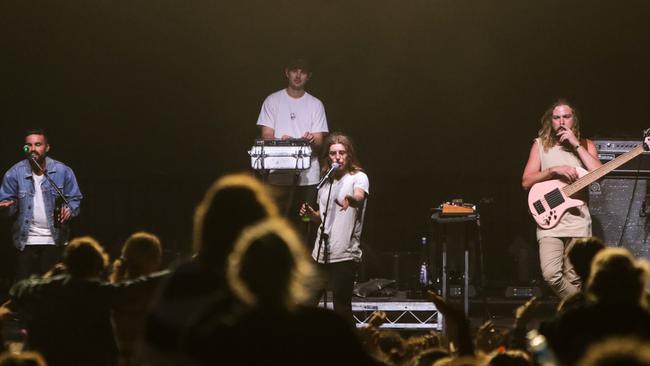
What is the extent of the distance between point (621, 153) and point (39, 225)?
645 cm

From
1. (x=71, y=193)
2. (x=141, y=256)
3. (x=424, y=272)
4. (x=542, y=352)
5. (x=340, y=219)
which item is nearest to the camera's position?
(x=542, y=352)

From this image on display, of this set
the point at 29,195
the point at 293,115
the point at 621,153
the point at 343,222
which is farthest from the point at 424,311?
the point at 29,195

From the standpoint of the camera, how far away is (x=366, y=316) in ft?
33.8

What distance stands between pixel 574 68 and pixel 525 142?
130 cm

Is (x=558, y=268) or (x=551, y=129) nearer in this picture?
(x=558, y=268)

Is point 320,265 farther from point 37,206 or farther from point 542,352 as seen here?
point 542,352

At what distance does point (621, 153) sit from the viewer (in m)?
10.2

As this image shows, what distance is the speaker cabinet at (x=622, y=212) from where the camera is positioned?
10.3 m

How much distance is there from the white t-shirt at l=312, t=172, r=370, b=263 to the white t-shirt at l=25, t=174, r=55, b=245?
304cm

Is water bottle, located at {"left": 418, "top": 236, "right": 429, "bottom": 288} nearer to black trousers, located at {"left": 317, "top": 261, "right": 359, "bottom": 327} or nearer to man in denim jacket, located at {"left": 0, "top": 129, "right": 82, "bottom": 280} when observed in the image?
black trousers, located at {"left": 317, "top": 261, "right": 359, "bottom": 327}

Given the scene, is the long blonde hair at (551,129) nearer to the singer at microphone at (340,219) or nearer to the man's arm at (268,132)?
the singer at microphone at (340,219)

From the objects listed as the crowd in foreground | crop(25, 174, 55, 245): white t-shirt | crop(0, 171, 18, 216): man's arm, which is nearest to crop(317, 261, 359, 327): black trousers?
crop(25, 174, 55, 245): white t-shirt

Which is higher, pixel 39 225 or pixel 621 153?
pixel 621 153

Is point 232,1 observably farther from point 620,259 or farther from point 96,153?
point 620,259
